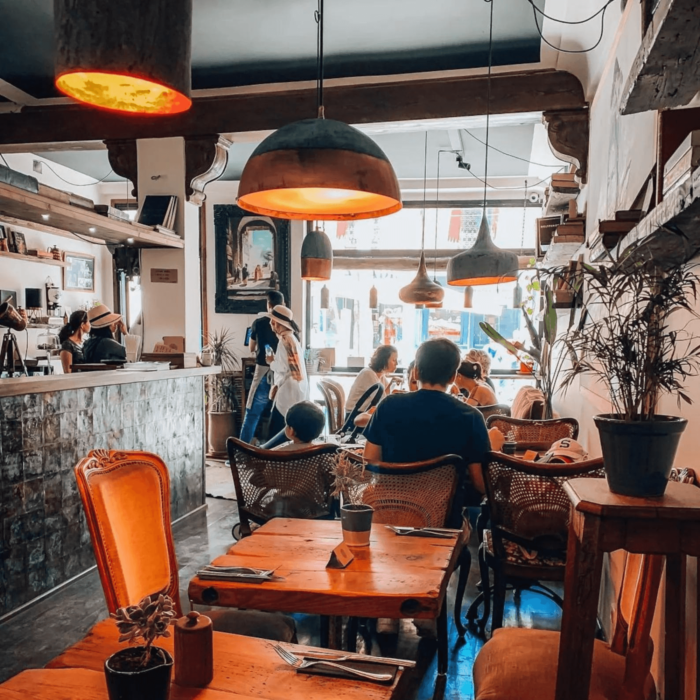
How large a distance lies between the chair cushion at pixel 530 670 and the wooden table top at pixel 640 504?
1.75 ft

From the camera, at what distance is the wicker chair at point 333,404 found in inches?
236

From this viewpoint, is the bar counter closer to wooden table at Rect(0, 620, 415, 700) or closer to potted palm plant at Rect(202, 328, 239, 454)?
wooden table at Rect(0, 620, 415, 700)

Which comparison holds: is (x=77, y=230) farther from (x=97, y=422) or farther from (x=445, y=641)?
(x=445, y=641)

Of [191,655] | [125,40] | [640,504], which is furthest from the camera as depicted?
[125,40]

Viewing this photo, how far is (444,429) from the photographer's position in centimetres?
295

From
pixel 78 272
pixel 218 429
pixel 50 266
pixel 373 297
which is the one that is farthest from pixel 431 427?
pixel 78 272

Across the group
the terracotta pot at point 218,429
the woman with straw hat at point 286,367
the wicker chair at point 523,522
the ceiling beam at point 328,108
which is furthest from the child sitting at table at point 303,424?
the terracotta pot at point 218,429

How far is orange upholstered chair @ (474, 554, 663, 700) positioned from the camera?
156cm

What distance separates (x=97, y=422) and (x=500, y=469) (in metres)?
2.49

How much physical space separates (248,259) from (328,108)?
3.55 meters

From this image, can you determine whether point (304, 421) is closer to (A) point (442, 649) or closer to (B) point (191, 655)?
(A) point (442, 649)

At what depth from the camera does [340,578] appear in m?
1.87

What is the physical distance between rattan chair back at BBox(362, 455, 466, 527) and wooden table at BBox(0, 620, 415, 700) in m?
1.33

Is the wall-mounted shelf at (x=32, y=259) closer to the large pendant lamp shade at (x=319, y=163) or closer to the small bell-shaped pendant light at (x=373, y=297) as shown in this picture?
the small bell-shaped pendant light at (x=373, y=297)
